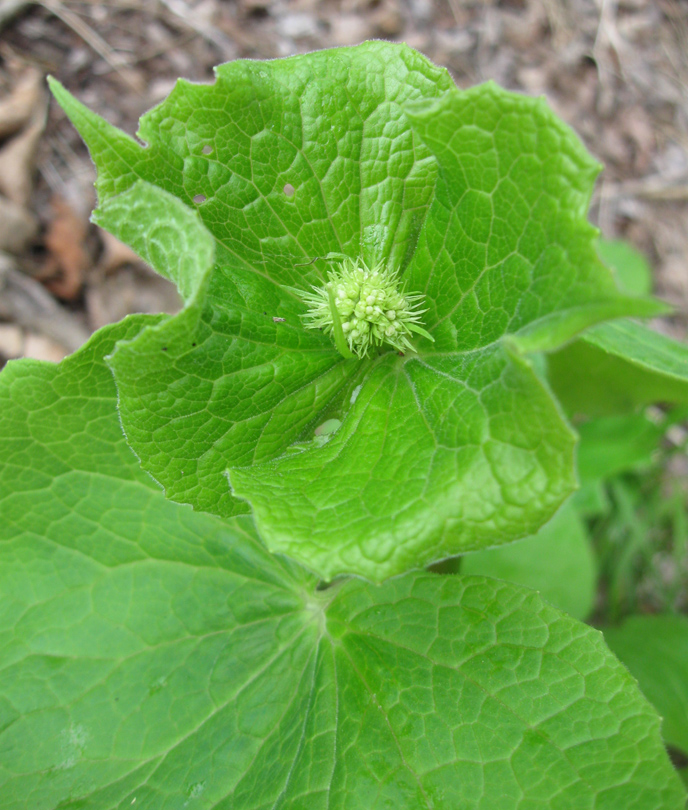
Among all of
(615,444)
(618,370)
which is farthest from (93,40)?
(615,444)

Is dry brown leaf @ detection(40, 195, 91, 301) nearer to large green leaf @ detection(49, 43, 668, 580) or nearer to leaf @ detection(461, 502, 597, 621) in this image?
large green leaf @ detection(49, 43, 668, 580)

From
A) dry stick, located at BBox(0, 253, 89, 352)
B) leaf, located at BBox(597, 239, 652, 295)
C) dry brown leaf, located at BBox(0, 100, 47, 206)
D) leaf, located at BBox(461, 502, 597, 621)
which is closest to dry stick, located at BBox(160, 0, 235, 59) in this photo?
dry brown leaf, located at BBox(0, 100, 47, 206)

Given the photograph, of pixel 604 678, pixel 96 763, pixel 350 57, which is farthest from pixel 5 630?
pixel 350 57

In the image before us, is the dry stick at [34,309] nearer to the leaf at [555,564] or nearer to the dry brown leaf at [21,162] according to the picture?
the dry brown leaf at [21,162]

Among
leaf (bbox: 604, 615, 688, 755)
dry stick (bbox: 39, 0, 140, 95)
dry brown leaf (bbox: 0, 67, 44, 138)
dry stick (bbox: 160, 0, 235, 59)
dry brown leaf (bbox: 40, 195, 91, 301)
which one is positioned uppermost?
dry stick (bbox: 160, 0, 235, 59)

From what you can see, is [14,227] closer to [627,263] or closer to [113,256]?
[113,256]

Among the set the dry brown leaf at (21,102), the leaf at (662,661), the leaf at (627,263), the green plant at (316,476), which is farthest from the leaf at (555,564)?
the dry brown leaf at (21,102)

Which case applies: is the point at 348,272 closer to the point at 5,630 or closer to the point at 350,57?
the point at 350,57
